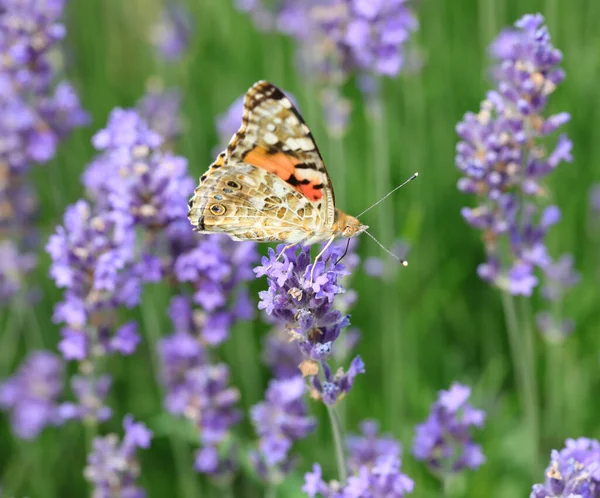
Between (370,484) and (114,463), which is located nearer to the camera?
(370,484)

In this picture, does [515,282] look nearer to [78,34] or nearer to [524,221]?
[524,221]

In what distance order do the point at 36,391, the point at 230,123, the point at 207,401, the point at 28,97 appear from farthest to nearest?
the point at 36,391, the point at 230,123, the point at 28,97, the point at 207,401

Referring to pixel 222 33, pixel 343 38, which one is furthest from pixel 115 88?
pixel 343 38

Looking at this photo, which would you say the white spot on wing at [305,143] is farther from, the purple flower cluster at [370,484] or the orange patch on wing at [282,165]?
the purple flower cluster at [370,484]

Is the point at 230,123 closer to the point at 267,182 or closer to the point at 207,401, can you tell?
the point at 267,182

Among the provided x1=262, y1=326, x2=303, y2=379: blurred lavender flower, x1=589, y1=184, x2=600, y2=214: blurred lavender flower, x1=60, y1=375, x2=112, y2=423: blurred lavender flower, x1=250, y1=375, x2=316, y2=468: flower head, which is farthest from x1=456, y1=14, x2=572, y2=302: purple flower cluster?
x1=589, y1=184, x2=600, y2=214: blurred lavender flower

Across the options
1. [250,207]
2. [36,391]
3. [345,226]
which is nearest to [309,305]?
[345,226]
